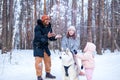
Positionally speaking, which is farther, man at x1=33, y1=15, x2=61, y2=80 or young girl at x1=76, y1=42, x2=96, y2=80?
man at x1=33, y1=15, x2=61, y2=80

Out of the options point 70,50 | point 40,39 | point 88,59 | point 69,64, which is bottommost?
point 69,64

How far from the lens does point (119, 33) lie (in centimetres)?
4597

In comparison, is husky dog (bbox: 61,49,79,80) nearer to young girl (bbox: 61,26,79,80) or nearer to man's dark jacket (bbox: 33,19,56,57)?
young girl (bbox: 61,26,79,80)

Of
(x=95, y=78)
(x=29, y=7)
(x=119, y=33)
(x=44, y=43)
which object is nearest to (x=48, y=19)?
(x=44, y=43)

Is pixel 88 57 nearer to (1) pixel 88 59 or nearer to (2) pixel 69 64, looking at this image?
(1) pixel 88 59

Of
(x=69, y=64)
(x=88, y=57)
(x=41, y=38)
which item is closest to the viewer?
(x=69, y=64)

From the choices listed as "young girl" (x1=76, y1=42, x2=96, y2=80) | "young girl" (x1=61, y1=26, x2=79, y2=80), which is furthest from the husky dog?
"young girl" (x1=76, y1=42, x2=96, y2=80)

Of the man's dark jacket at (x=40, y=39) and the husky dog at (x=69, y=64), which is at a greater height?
the man's dark jacket at (x=40, y=39)

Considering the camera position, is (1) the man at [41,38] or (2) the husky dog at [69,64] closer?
(2) the husky dog at [69,64]

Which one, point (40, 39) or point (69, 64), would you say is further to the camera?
point (40, 39)

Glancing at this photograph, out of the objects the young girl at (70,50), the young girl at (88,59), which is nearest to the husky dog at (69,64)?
the young girl at (70,50)

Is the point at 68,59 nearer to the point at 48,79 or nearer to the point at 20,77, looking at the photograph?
the point at 48,79

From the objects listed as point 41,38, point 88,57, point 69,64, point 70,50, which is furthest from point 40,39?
point 88,57

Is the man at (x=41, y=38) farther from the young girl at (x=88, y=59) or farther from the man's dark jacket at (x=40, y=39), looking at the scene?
the young girl at (x=88, y=59)
